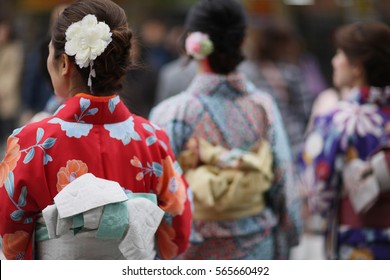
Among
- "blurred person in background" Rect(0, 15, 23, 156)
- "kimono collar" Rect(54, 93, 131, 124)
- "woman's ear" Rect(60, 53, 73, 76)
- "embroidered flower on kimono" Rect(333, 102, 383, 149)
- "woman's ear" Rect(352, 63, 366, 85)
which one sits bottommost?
"blurred person in background" Rect(0, 15, 23, 156)

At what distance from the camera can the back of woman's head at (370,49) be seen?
14.6 feet

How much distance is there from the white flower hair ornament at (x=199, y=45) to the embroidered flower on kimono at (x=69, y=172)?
52.1 inches

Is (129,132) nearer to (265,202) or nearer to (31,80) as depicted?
(265,202)

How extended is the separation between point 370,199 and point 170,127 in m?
1.18

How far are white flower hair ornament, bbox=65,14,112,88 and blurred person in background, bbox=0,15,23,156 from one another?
6.12 metres

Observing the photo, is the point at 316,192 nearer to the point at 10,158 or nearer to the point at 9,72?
the point at 10,158

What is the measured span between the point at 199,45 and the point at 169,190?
1102 mm

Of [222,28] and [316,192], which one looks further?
[316,192]

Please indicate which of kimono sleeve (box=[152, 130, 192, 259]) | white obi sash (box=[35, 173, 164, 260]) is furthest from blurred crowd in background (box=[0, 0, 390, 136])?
white obi sash (box=[35, 173, 164, 260])

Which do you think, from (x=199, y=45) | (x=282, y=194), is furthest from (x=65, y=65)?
A: (x=282, y=194)

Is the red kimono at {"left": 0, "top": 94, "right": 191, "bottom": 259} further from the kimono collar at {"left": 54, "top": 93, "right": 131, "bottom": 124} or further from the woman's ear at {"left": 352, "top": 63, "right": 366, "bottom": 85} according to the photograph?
the woman's ear at {"left": 352, "top": 63, "right": 366, "bottom": 85}

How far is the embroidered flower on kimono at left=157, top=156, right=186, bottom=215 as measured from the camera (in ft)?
10.9

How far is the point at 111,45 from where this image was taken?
312 centimetres

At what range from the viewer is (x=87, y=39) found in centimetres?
303
